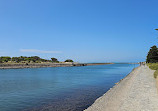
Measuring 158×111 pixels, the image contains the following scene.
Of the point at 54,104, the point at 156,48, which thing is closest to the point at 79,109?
the point at 54,104

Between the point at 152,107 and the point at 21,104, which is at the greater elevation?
the point at 152,107

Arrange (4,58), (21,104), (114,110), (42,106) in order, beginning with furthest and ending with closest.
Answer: (4,58) < (21,104) < (42,106) < (114,110)

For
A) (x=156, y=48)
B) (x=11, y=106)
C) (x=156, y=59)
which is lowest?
(x=11, y=106)

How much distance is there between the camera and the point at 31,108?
1611 centimetres

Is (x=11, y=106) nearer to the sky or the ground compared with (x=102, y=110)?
nearer to the ground

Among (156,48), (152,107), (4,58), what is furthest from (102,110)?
(4,58)

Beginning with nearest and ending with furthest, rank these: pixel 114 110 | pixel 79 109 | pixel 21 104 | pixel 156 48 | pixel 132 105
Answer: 1. pixel 114 110
2. pixel 132 105
3. pixel 79 109
4. pixel 21 104
5. pixel 156 48

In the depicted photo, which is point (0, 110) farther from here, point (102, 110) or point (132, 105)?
point (132, 105)

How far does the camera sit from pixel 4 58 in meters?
189

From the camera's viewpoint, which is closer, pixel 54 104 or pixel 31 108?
pixel 31 108

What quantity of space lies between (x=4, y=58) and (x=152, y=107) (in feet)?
674

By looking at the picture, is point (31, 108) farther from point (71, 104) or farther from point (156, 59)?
point (156, 59)

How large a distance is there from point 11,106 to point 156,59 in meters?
78.9

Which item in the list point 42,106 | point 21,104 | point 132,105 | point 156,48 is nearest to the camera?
point 132,105
